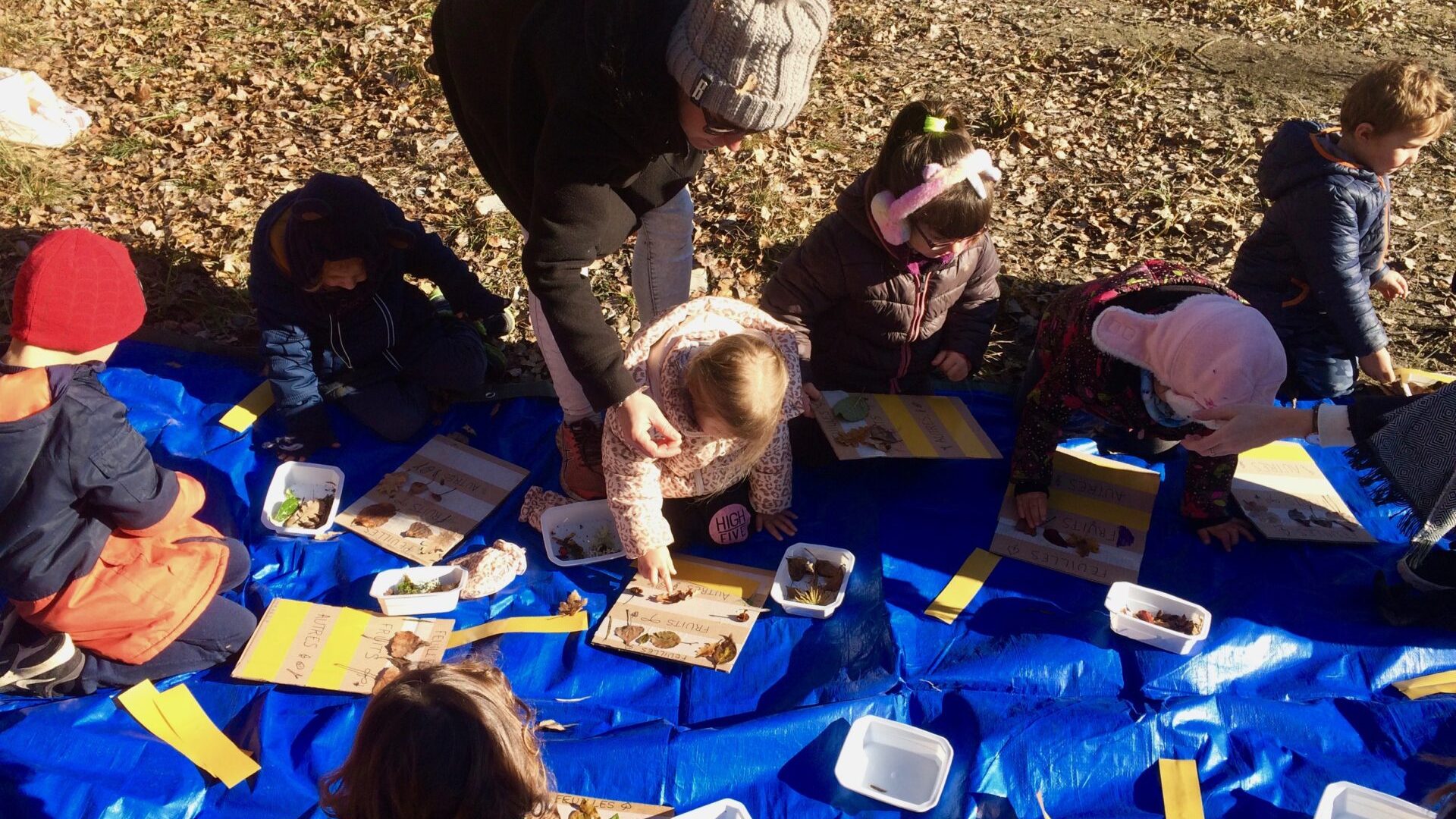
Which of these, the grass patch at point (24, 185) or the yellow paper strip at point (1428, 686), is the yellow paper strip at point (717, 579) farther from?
the grass patch at point (24, 185)

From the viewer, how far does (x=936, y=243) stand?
2977 millimetres

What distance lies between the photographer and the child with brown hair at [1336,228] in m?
3.28

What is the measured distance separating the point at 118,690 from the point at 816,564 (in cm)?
209

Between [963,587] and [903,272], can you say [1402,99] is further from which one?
[963,587]

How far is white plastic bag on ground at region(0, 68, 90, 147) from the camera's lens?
4871 mm

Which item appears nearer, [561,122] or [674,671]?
[561,122]

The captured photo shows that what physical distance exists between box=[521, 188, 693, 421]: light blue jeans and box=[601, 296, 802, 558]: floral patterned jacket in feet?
1.01

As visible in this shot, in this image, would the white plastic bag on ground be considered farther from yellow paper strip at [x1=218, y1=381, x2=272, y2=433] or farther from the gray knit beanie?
the gray knit beanie

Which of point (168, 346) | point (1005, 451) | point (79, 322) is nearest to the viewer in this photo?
point (79, 322)

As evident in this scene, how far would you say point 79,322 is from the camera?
227 centimetres

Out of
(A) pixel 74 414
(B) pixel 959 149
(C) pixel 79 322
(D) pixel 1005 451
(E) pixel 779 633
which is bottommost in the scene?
(E) pixel 779 633

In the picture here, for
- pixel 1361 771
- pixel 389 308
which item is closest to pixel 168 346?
pixel 389 308

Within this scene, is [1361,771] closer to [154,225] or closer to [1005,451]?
[1005,451]

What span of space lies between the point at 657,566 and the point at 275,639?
3.85 feet
